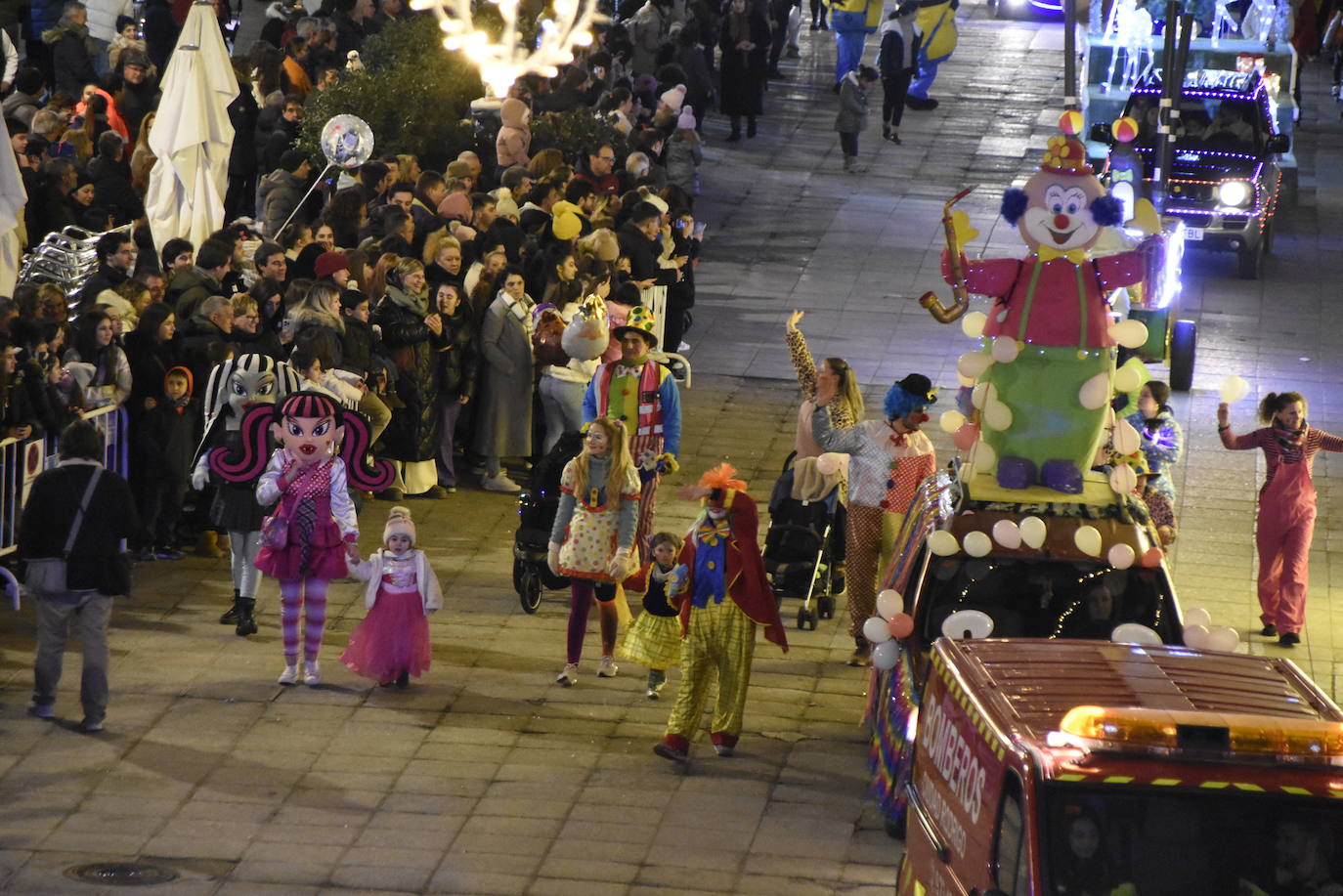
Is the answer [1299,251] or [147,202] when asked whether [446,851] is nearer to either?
[147,202]

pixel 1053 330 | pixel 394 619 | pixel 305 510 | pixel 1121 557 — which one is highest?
pixel 1053 330

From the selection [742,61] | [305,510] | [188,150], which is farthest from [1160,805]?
[742,61]

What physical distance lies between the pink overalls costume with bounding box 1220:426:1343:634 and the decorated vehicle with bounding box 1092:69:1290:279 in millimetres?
10567

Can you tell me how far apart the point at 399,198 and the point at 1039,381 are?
823 cm

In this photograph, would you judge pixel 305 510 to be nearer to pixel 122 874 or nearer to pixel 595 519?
pixel 595 519

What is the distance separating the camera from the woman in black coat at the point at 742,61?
3009cm

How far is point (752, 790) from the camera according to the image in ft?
35.3

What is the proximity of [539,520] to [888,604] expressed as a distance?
376cm

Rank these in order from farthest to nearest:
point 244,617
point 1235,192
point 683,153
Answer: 1. point 683,153
2. point 1235,192
3. point 244,617

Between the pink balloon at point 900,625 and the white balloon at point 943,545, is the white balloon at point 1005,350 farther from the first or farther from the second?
the pink balloon at point 900,625

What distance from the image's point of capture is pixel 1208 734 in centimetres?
707

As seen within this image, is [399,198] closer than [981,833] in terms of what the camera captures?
No

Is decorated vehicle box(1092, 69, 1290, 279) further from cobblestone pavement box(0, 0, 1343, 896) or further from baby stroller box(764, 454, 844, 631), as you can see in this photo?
baby stroller box(764, 454, 844, 631)

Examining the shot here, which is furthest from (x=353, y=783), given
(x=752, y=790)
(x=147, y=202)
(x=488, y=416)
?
(x=147, y=202)
